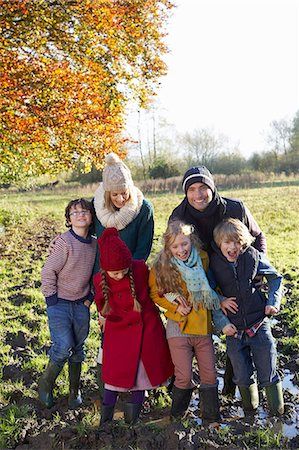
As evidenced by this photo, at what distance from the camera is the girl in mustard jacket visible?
381 centimetres

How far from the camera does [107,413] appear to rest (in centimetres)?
386

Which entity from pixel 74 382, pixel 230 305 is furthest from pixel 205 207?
pixel 74 382

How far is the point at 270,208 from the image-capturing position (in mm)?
17109

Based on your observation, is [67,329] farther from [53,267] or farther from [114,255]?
[114,255]

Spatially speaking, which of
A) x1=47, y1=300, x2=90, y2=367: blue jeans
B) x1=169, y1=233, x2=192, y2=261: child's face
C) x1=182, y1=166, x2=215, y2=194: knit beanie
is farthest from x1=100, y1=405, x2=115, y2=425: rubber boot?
x1=182, y1=166, x2=215, y2=194: knit beanie

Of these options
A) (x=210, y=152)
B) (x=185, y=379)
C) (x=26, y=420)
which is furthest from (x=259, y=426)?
(x=210, y=152)

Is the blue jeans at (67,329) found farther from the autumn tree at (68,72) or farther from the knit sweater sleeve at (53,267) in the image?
the autumn tree at (68,72)

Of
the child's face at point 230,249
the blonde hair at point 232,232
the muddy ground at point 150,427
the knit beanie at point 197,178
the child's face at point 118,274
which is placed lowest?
the muddy ground at point 150,427

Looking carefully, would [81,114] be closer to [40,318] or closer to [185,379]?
[40,318]

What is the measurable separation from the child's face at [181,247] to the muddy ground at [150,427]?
1.26 metres

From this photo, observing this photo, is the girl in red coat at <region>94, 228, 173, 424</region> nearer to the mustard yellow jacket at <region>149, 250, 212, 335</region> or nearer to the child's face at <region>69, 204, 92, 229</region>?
the mustard yellow jacket at <region>149, 250, 212, 335</region>

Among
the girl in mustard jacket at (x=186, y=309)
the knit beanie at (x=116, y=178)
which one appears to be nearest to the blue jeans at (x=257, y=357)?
the girl in mustard jacket at (x=186, y=309)

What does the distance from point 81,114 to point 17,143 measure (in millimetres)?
1551

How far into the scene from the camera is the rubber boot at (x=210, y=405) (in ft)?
12.8
